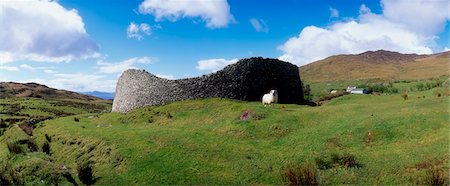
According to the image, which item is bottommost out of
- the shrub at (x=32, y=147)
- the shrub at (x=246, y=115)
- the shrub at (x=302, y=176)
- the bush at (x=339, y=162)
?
the shrub at (x=32, y=147)

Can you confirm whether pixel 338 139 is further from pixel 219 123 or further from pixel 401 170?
pixel 219 123

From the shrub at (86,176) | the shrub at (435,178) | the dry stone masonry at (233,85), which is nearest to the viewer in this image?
the shrub at (435,178)

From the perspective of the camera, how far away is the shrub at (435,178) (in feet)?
47.6

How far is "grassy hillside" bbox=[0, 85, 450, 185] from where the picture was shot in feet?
Result: 58.4

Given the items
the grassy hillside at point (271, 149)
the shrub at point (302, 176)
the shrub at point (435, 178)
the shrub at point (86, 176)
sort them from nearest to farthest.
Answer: the shrub at point (435, 178) → the shrub at point (302, 176) → the grassy hillside at point (271, 149) → the shrub at point (86, 176)

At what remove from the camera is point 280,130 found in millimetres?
26516

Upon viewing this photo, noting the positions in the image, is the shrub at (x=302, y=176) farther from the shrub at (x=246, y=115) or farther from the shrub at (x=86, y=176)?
the shrub at (x=246, y=115)

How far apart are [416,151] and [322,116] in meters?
10.3

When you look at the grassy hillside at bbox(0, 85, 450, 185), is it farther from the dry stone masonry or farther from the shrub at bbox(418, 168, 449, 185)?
the dry stone masonry

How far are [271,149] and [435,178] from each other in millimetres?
9582

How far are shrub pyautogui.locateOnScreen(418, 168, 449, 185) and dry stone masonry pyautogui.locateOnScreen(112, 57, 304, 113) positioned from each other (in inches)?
1120

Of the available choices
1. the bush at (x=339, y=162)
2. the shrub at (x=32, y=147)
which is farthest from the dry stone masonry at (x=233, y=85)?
the bush at (x=339, y=162)

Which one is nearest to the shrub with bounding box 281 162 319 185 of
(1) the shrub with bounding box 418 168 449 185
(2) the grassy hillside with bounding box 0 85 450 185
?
(2) the grassy hillside with bounding box 0 85 450 185

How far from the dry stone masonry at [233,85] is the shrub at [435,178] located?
28.5 meters
